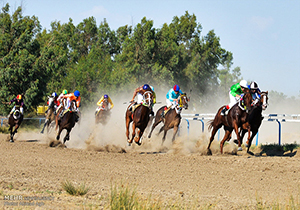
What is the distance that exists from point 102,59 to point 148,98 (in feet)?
122

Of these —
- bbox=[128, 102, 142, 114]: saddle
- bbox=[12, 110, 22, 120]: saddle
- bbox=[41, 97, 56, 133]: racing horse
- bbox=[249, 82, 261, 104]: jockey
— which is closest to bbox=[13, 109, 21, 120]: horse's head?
bbox=[12, 110, 22, 120]: saddle

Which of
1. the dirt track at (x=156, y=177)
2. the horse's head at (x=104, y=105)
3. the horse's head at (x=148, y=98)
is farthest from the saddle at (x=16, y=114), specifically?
the horse's head at (x=148, y=98)

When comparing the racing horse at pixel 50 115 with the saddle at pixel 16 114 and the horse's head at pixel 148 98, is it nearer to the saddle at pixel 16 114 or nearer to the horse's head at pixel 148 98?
the saddle at pixel 16 114

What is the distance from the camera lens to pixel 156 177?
9.22 m

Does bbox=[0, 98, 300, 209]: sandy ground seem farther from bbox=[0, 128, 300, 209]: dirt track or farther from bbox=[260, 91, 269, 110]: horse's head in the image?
bbox=[260, 91, 269, 110]: horse's head

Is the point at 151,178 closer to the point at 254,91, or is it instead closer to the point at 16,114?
the point at 254,91

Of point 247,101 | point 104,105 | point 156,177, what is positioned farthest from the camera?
point 104,105

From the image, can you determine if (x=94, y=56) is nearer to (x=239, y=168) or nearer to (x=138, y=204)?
(x=239, y=168)

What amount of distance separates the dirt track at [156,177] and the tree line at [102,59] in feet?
63.2

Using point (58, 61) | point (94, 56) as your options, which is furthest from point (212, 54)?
point (58, 61)

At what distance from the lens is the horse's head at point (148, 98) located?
1488cm

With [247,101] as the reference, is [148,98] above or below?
above

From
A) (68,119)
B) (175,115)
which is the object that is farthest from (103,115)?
(175,115)

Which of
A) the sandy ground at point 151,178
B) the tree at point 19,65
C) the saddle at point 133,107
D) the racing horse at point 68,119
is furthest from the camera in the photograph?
the tree at point 19,65
